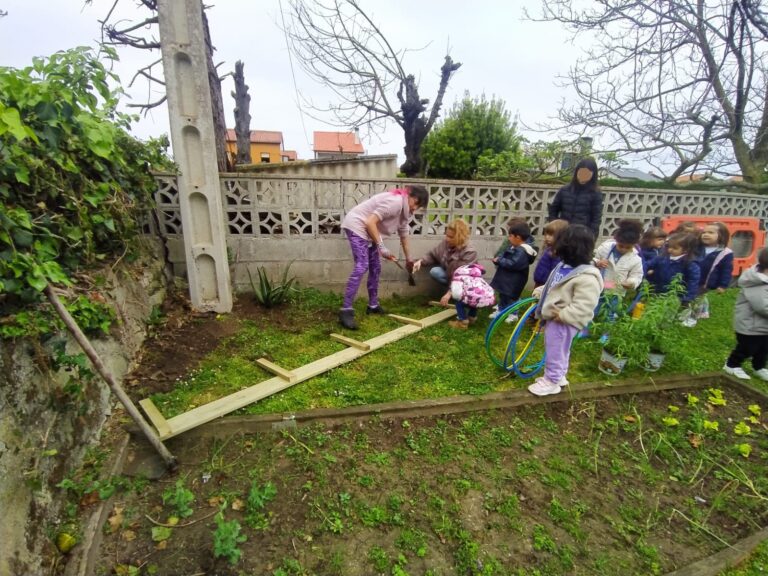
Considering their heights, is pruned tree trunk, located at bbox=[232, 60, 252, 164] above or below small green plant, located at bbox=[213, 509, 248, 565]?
above

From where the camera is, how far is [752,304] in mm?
3043

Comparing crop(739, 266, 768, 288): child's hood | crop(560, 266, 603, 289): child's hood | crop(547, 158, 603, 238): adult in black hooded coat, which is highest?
crop(547, 158, 603, 238): adult in black hooded coat

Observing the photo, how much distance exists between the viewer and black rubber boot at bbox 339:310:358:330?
400cm

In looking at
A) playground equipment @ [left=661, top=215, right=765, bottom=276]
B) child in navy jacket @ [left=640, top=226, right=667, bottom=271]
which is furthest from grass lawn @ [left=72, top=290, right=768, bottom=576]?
playground equipment @ [left=661, top=215, right=765, bottom=276]

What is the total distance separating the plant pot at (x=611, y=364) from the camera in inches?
126

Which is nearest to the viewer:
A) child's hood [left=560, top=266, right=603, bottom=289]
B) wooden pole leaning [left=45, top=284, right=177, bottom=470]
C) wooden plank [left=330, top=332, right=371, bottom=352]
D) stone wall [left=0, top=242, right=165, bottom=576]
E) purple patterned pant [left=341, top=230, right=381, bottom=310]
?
stone wall [left=0, top=242, right=165, bottom=576]

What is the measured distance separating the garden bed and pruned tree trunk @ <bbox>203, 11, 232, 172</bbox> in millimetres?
3603

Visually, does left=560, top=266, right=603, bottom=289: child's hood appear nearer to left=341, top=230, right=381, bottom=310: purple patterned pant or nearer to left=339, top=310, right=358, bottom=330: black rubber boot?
left=341, top=230, right=381, bottom=310: purple patterned pant

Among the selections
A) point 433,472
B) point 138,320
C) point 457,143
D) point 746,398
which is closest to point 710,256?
point 746,398

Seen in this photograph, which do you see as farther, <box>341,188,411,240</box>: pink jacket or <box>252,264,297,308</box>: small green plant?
<box>252,264,297,308</box>: small green plant

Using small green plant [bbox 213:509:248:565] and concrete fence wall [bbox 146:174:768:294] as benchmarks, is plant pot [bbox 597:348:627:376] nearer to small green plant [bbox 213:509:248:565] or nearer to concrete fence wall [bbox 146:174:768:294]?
concrete fence wall [bbox 146:174:768:294]

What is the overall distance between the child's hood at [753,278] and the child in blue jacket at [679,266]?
0.84m

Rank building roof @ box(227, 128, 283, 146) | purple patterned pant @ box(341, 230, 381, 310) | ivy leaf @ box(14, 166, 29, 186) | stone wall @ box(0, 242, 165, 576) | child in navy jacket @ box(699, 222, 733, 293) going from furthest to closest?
building roof @ box(227, 128, 283, 146) → child in navy jacket @ box(699, 222, 733, 293) → purple patterned pant @ box(341, 230, 381, 310) → ivy leaf @ box(14, 166, 29, 186) → stone wall @ box(0, 242, 165, 576)

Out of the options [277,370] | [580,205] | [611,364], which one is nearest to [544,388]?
[611,364]
